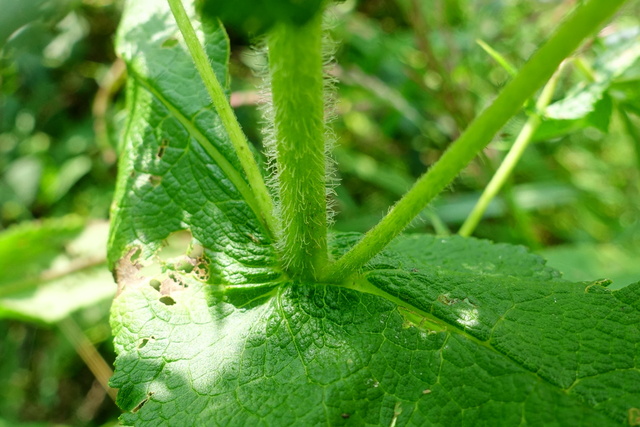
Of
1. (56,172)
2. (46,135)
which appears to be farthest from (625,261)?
(46,135)

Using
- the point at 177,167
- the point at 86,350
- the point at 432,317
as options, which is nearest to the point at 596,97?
the point at 432,317

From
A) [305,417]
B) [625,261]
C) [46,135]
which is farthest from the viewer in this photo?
[46,135]

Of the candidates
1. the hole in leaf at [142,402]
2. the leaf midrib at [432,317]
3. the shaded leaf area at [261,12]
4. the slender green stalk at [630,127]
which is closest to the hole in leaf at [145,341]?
the hole in leaf at [142,402]

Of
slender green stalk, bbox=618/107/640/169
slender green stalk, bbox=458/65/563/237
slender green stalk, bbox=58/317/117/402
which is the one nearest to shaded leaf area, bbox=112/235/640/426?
slender green stalk, bbox=458/65/563/237

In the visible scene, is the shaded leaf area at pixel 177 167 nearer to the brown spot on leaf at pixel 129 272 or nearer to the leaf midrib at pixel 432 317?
the brown spot on leaf at pixel 129 272

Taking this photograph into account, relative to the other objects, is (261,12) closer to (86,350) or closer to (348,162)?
(86,350)

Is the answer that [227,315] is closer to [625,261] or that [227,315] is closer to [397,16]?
[625,261]

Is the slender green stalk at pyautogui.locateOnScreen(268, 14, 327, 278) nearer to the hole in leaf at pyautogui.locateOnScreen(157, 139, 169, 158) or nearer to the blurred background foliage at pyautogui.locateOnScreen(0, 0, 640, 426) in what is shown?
the hole in leaf at pyautogui.locateOnScreen(157, 139, 169, 158)
